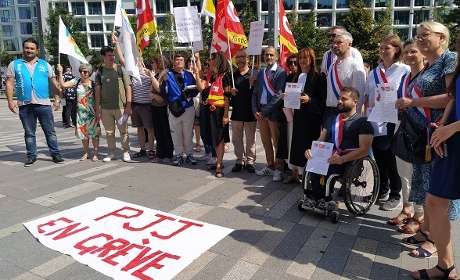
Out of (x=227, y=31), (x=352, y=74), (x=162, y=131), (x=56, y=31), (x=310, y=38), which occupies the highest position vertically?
(x=56, y=31)

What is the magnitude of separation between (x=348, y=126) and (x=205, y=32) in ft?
70.8

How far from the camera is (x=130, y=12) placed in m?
56.9

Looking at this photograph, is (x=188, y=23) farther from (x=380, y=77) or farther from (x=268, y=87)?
(x=380, y=77)

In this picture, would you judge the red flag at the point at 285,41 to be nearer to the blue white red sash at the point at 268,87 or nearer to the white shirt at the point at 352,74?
the blue white red sash at the point at 268,87

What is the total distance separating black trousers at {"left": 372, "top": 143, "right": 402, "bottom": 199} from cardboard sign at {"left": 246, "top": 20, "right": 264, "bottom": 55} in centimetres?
247

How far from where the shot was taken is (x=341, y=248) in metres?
3.37

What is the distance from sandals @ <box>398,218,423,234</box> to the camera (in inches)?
142

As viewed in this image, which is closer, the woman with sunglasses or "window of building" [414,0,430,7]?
the woman with sunglasses

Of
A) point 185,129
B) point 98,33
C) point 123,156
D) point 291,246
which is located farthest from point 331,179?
point 98,33

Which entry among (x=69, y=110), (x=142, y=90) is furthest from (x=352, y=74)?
(x=69, y=110)

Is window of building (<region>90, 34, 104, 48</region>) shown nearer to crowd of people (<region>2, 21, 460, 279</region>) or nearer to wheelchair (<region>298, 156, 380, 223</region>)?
crowd of people (<region>2, 21, 460, 279</region>)

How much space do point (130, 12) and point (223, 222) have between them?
5906cm

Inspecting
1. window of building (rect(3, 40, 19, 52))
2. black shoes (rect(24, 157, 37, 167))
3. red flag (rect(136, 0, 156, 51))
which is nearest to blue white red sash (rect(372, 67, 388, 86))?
red flag (rect(136, 0, 156, 51))

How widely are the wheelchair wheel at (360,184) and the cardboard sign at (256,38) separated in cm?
265
